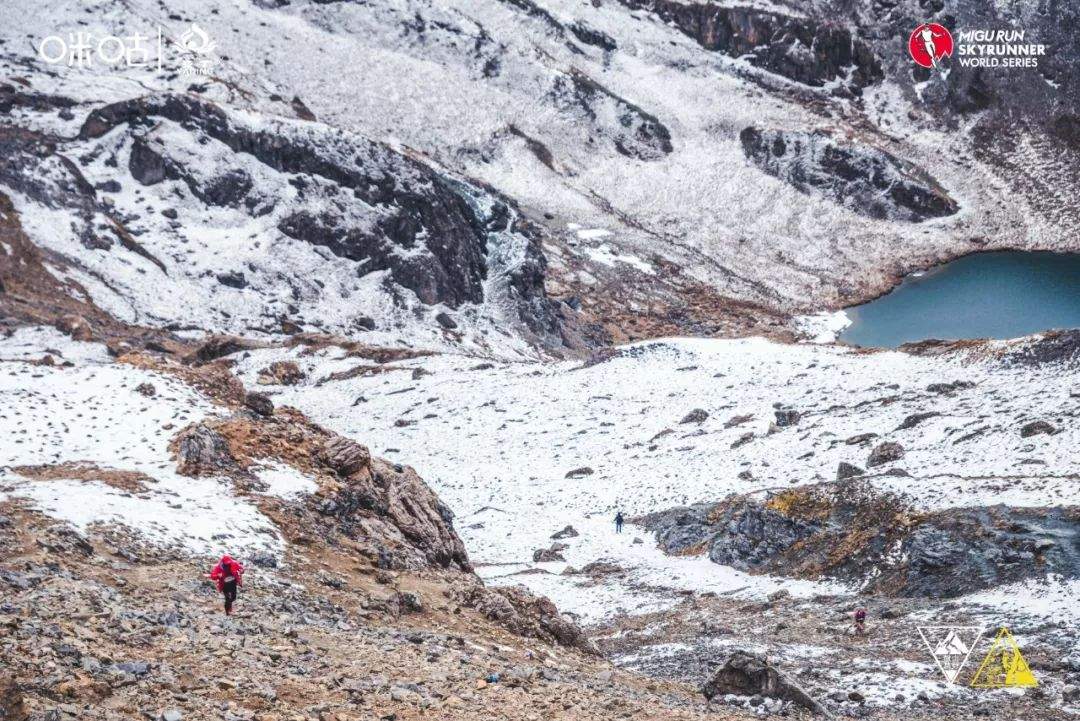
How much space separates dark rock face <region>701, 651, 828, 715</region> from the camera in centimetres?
1461

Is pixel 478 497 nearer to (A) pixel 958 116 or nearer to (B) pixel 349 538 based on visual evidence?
(B) pixel 349 538

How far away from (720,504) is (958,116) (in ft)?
406

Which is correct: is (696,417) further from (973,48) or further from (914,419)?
(973,48)

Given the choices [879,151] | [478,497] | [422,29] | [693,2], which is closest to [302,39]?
[422,29]

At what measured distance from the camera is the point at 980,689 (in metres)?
16.5

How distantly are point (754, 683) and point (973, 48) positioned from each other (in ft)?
496

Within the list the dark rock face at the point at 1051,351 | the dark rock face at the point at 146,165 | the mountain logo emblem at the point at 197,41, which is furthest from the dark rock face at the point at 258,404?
the mountain logo emblem at the point at 197,41

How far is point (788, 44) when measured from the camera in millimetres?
146000

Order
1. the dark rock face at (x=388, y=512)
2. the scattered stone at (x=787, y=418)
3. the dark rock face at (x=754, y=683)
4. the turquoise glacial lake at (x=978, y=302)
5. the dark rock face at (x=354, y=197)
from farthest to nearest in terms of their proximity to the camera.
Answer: the turquoise glacial lake at (x=978, y=302) → the dark rock face at (x=354, y=197) → the scattered stone at (x=787, y=418) → the dark rock face at (x=388, y=512) → the dark rock face at (x=754, y=683)

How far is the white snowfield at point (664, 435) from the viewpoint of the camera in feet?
91.6

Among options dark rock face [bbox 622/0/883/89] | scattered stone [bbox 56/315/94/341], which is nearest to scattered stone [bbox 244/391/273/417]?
scattered stone [bbox 56/315/94/341]

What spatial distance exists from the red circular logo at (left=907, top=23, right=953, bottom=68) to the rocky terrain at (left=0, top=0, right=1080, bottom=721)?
2747mm

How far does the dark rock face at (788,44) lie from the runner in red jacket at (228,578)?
5695 inches

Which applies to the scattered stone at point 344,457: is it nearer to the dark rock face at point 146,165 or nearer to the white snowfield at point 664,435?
the white snowfield at point 664,435
